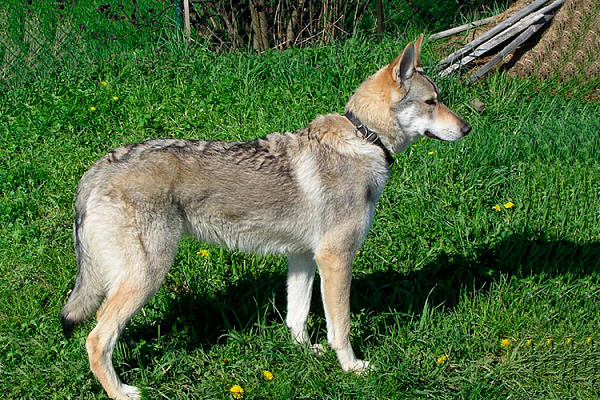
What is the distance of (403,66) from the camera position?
3.72m

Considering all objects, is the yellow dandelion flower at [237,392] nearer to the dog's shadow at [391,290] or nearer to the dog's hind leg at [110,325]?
the dog's shadow at [391,290]

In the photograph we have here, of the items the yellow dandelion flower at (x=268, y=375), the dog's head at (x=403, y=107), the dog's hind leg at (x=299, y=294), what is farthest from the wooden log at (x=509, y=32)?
the yellow dandelion flower at (x=268, y=375)

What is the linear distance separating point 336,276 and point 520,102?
3.52 meters

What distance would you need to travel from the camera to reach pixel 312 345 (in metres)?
4.04

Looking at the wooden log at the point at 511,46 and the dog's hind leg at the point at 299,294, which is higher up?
the wooden log at the point at 511,46

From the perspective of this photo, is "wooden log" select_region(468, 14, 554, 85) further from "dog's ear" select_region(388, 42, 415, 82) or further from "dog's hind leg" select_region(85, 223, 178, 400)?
"dog's hind leg" select_region(85, 223, 178, 400)

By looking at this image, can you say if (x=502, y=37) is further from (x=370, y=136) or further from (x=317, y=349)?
(x=317, y=349)

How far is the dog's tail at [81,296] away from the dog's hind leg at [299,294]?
1.17 meters

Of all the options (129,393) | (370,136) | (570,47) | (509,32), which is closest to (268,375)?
(129,393)

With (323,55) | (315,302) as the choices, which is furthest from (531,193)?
(323,55)

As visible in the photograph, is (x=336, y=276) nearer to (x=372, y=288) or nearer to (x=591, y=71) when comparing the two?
(x=372, y=288)

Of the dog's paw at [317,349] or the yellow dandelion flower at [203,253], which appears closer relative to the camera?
the dog's paw at [317,349]

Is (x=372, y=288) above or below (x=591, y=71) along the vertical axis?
below

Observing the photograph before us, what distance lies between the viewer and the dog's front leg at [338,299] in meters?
3.67
